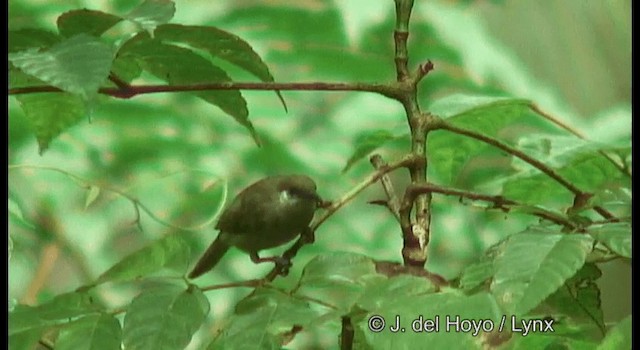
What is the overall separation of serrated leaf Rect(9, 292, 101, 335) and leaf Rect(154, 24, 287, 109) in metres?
0.12

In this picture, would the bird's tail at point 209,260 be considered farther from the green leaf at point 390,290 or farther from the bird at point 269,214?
the green leaf at point 390,290

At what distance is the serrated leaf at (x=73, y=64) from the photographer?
32 cm

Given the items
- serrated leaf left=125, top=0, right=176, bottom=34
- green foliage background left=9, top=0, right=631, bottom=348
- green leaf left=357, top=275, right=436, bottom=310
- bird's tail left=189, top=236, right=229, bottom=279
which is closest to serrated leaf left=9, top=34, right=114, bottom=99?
serrated leaf left=125, top=0, right=176, bottom=34

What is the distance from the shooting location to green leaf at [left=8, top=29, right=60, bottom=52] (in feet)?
1.21

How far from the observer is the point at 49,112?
1.41ft

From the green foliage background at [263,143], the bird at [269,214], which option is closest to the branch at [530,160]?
the bird at [269,214]

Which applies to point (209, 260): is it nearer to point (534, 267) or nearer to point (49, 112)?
point (49, 112)

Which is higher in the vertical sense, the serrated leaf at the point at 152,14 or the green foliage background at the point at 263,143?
the serrated leaf at the point at 152,14

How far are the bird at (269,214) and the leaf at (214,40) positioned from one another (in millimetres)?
119

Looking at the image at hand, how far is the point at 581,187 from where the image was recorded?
0.45 meters

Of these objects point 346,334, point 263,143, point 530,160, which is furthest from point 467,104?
point 263,143

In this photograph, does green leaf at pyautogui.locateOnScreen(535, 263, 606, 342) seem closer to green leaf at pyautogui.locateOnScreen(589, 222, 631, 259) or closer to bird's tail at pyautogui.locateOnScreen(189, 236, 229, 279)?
green leaf at pyautogui.locateOnScreen(589, 222, 631, 259)

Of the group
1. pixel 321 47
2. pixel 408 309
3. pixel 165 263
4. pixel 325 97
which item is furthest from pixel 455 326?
pixel 325 97
